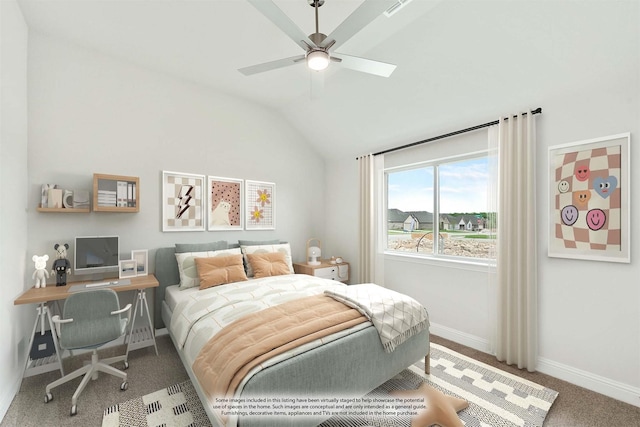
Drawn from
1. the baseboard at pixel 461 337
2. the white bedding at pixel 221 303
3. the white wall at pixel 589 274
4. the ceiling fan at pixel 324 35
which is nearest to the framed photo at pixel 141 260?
the white bedding at pixel 221 303

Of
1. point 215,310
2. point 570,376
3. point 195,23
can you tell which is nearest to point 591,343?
point 570,376

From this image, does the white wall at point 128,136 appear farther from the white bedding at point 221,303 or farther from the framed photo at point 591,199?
the framed photo at point 591,199

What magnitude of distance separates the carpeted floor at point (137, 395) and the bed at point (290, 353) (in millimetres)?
382

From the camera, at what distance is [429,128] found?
330 centimetres

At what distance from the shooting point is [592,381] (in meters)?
2.19

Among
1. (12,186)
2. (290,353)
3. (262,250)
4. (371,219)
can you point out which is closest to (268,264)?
(262,250)

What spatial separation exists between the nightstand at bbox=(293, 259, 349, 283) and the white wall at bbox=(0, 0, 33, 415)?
2.90m

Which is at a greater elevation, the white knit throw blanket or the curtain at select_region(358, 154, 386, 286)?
the curtain at select_region(358, 154, 386, 286)

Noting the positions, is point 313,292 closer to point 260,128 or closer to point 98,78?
point 260,128

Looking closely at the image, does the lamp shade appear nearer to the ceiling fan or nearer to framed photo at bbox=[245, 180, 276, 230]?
A: framed photo at bbox=[245, 180, 276, 230]

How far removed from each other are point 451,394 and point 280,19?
2893mm

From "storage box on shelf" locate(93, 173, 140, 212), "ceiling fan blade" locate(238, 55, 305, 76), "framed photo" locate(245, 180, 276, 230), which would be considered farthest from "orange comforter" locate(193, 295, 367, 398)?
"framed photo" locate(245, 180, 276, 230)

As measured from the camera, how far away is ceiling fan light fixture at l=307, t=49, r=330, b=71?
183cm

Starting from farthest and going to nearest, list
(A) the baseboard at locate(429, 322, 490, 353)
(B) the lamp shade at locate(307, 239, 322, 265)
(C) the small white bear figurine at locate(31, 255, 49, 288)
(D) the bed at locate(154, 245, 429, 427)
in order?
1. (B) the lamp shade at locate(307, 239, 322, 265)
2. (A) the baseboard at locate(429, 322, 490, 353)
3. (C) the small white bear figurine at locate(31, 255, 49, 288)
4. (D) the bed at locate(154, 245, 429, 427)
